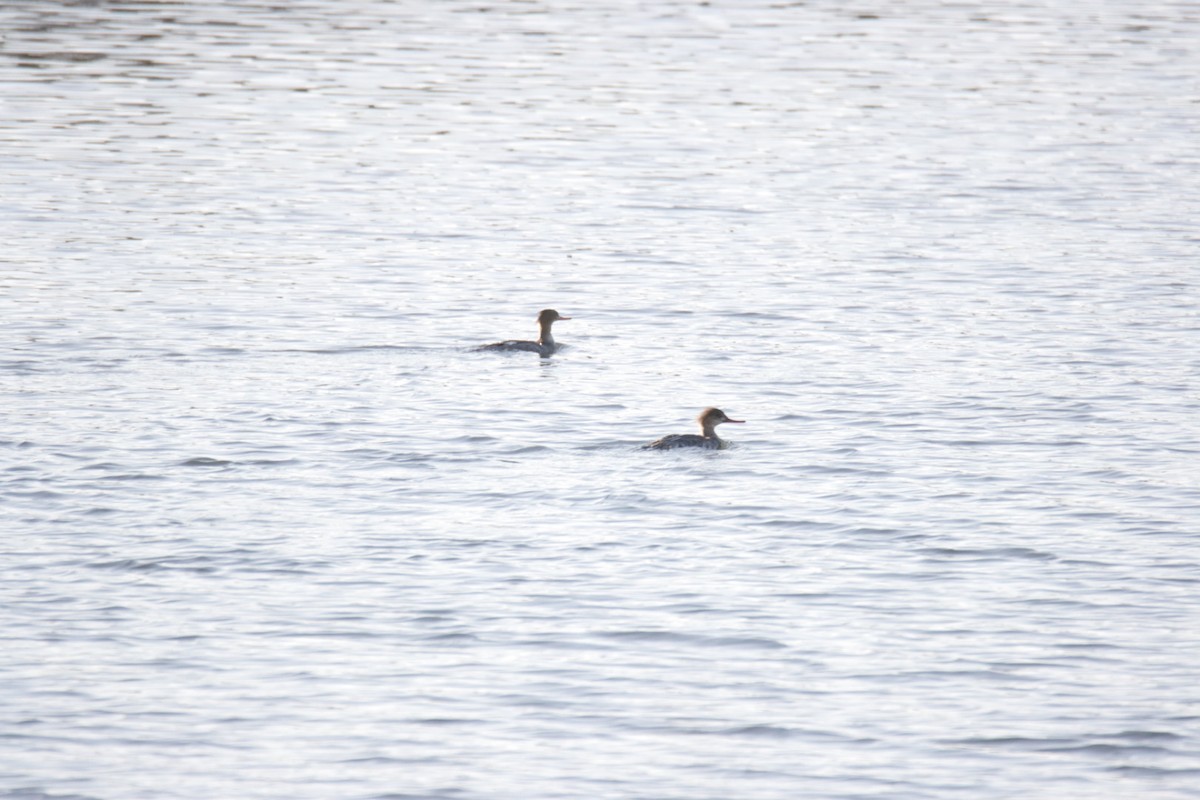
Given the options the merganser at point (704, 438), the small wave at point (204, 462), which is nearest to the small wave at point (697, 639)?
the merganser at point (704, 438)

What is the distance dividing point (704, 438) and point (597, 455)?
97 centimetres

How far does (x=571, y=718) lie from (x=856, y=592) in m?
2.90

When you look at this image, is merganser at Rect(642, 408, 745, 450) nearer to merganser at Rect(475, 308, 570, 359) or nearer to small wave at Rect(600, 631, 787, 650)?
merganser at Rect(475, 308, 570, 359)

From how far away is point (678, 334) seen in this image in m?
22.0

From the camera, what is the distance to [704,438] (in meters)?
16.9

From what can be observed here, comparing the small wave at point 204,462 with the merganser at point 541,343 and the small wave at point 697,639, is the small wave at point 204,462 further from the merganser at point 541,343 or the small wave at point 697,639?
the small wave at point 697,639

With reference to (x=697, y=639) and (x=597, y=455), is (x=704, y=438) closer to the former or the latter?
(x=597, y=455)

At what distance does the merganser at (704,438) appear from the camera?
16750 millimetres

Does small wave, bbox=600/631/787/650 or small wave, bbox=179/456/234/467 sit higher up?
small wave, bbox=179/456/234/467

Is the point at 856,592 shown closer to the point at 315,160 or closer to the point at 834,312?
the point at 834,312

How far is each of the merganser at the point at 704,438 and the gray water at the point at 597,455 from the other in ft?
0.79

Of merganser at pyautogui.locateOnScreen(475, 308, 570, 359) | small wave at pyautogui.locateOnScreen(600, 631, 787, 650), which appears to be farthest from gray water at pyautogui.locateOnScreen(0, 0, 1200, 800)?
merganser at pyautogui.locateOnScreen(475, 308, 570, 359)

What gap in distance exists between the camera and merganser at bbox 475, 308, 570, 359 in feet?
67.7

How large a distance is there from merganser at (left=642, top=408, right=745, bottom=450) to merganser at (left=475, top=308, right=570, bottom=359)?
3.91 m
